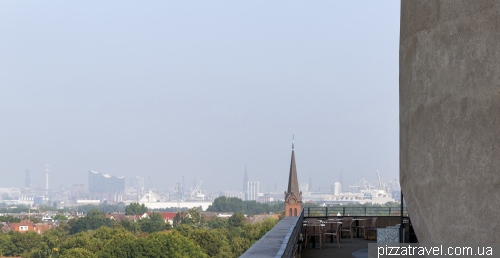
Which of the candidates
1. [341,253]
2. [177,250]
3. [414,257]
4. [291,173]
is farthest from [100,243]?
[414,257]

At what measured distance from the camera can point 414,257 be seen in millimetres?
6742

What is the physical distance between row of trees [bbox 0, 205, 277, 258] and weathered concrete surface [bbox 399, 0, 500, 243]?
185 ft

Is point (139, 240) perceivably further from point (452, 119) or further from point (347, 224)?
point (452, 119)

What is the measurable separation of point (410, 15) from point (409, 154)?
1622 millimetres

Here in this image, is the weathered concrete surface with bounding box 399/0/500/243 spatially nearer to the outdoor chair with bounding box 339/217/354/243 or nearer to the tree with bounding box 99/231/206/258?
the outdoor chair with bounding box 339/217/354/243

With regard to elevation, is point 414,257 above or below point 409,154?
below

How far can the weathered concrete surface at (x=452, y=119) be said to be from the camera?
443 centimetres

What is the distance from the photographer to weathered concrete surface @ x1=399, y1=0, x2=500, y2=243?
174 inches

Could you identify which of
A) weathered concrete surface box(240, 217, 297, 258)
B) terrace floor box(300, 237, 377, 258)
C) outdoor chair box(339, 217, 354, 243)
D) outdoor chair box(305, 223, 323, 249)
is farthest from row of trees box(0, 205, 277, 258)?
weathered concrete surface box(240, 217, 297, 258)

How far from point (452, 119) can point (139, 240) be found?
60111 mm

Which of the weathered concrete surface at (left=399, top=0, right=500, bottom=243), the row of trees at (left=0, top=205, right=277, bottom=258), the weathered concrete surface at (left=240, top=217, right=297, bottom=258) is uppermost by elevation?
the weathered concrete surface at (left=399, top=0, right=500, bottom=243)

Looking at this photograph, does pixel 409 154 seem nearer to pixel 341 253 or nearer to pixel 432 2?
pixel 432 2

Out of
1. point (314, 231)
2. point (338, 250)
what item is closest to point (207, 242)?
point (314, 231)

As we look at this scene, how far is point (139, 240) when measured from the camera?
201 ft
